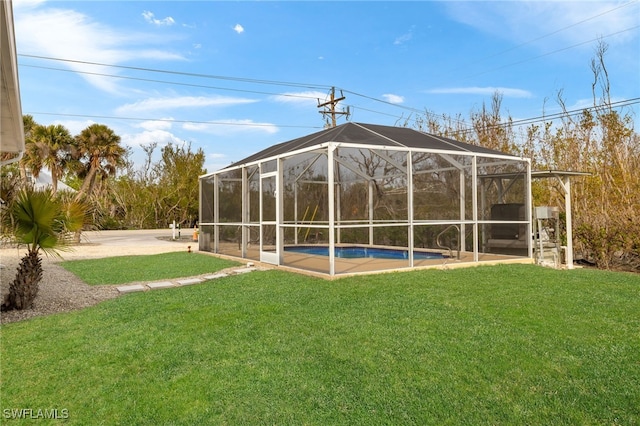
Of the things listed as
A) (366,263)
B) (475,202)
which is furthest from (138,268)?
(475,202)

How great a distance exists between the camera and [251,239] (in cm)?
959

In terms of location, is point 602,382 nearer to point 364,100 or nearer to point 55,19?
point 55,19

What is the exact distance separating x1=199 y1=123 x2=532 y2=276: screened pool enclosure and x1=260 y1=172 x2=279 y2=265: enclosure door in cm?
2

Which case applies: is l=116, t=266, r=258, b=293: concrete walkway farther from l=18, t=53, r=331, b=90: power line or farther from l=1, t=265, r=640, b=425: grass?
l=18, t=53, r=331, b=90: power line

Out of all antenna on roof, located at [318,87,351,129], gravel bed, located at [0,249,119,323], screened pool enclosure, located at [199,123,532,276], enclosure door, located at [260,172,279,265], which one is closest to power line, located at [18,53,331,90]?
antenna on roof, located at [318,87,351,129]

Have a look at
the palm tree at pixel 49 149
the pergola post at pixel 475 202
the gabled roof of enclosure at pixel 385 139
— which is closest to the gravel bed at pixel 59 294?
the gabled roof of enclosure at pixel 385 139

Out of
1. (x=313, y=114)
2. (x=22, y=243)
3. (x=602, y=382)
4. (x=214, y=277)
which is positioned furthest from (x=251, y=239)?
(x=313, y=114)

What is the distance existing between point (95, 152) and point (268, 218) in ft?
45.0

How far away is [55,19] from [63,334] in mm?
5646

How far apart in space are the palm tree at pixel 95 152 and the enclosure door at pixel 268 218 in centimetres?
1316

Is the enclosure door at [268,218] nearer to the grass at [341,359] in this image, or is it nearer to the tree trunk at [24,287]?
the grass at [341,359]

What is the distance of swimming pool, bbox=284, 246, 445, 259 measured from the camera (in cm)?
887

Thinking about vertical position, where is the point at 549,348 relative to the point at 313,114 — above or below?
below

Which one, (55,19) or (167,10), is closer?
(55,19)
